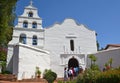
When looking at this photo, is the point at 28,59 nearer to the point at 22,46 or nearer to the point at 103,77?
the point at 22,46

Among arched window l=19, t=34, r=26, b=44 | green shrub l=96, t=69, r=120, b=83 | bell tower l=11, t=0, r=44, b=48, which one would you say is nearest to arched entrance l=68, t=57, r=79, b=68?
bell tower l=11, t=0, r=44, b=48

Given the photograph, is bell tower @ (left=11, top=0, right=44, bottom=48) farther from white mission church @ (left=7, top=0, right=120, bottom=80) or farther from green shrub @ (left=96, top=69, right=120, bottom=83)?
green shrub @ (left=96, top=69, right=120, bottom=83)

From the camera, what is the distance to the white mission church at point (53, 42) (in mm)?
28359

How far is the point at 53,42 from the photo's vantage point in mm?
30594

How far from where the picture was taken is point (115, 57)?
2797cm

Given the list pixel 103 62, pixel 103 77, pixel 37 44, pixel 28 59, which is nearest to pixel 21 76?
pixel 28 59

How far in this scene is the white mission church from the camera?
28359mm

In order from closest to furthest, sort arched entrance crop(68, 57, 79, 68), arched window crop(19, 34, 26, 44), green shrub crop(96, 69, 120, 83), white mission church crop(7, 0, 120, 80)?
green shrub crop(96, 69, 120, 83) < white mission church crop(7, 0, 120, 80) < arched window crop(19, 34, 26, 44) < arched entrance crop(68, 57, 79, 68)

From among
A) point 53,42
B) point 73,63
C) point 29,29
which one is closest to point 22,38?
point 29,29

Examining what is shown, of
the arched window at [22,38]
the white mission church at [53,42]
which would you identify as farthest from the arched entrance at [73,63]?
the arched window at [22,38]

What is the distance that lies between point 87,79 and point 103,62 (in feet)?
47.0

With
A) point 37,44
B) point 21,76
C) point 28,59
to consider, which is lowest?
point 21,76

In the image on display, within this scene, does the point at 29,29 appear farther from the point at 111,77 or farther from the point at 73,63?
the point at 111,77

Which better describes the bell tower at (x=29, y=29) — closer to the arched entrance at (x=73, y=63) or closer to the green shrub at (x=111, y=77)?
the arched entrance at (x=73, y=63)
